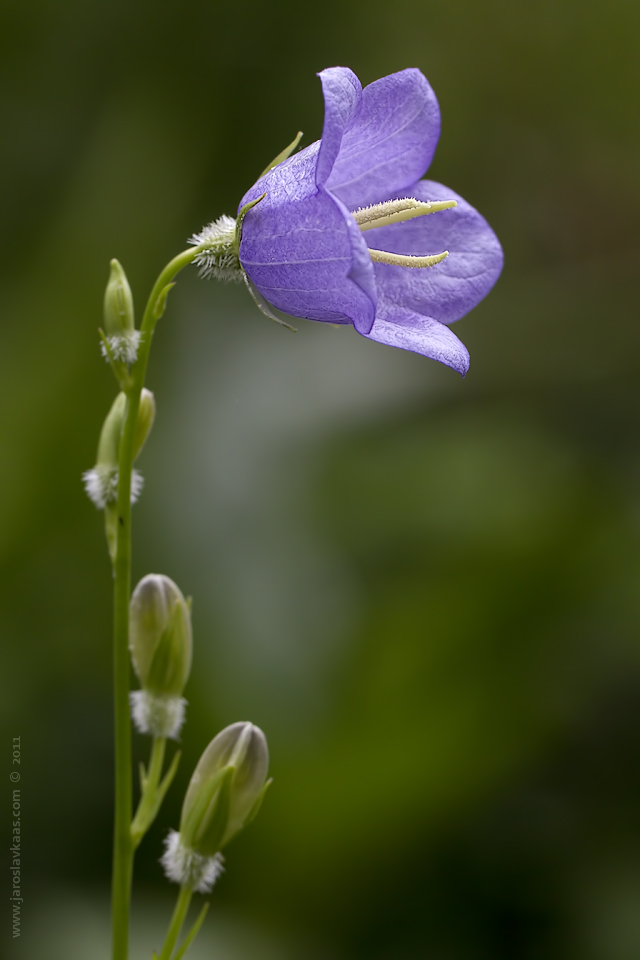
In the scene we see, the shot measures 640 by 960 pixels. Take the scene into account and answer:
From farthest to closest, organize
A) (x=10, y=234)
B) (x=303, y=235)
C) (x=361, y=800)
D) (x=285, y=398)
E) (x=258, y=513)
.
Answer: (x=10, y=234) → (x=285, y=398) → (x=258, y=513) → (x=361, y=800) → (x=303, y=235)

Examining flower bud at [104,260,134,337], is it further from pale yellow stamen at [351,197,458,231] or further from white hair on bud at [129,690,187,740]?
white hair on bud at [129,690,187,740]

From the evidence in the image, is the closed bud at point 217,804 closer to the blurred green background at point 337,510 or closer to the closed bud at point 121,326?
the closed bud at point 121,326

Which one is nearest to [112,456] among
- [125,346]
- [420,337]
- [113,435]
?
[113,435]

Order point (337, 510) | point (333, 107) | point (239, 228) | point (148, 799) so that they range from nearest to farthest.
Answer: point (333, 107)
point (239, 228)
point (148, 799)
point (337, 510)

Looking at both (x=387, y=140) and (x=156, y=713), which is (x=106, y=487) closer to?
(x=156, y=713)

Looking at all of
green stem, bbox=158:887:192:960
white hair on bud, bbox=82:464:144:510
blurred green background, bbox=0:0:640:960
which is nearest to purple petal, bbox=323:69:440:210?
white hair on bud, bbox=82:464:144:510

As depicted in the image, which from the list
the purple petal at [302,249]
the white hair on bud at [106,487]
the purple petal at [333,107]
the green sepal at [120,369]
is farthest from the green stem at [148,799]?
the purple petal at [333,107]

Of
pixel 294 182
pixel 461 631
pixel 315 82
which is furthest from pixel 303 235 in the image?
pixel 315 82

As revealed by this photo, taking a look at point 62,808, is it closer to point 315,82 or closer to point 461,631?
point 461,631
